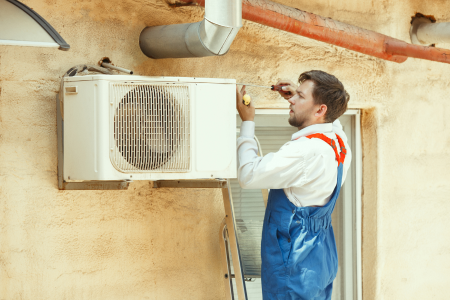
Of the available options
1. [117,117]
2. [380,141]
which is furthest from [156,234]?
[380,141]

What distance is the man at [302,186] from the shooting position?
8.59ft

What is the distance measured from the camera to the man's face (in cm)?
284

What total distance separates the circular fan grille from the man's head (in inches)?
28.2

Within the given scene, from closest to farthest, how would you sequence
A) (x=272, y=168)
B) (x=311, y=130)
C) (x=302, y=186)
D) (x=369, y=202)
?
(x=272, y=168)
(x=302, y=186)
(x=311, y=130)
(x=369, y=202)

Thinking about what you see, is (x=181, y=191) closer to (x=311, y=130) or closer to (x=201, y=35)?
(x=311, y=130)

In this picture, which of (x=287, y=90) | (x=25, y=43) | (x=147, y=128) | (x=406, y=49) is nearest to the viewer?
Result: (x=25, y=43)

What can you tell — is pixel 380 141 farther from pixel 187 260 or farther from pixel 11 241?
pixel 11 241

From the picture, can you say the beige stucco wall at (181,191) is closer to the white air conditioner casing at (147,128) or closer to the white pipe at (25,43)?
the white air conditioner casing at (147,128)

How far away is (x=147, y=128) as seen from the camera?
7.97ft

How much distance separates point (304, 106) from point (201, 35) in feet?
2.26

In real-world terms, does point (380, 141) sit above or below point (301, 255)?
above

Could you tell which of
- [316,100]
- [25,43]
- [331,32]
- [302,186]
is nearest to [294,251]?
[302,186]

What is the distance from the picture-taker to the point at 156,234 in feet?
A: 10.5

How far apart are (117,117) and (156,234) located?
1.03m
